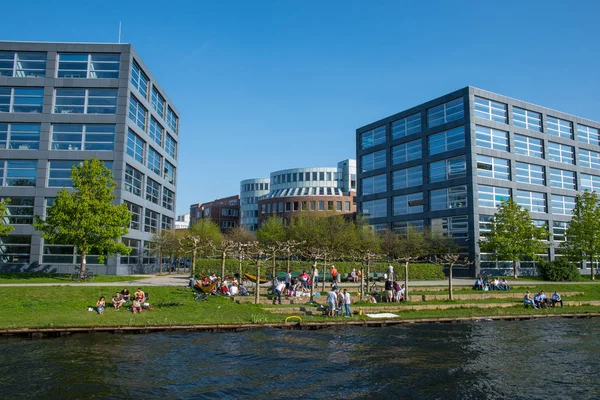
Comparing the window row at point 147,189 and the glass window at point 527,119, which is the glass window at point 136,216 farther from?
the glass window at point 527,119

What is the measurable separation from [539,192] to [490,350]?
57.0 metres

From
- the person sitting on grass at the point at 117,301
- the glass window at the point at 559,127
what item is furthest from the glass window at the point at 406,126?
the person sitting on grass at the point at 117,301

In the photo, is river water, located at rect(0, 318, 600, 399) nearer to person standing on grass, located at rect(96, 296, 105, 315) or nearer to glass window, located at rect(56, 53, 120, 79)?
person standing on grass, located at rect(96, 296, 105, 315)

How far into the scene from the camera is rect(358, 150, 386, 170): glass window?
265 feet

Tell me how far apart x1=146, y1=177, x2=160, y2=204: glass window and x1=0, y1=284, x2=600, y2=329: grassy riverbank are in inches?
1090

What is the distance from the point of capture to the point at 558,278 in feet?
172

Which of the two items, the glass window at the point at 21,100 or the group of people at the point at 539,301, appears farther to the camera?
the glass window at the point at 21,100

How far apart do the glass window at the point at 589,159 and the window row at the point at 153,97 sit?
209 feet

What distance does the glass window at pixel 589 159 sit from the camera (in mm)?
78556

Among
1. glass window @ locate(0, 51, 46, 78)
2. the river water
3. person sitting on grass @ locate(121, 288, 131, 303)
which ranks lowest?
the river water

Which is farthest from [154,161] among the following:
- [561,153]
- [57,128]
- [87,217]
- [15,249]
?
[561,153]

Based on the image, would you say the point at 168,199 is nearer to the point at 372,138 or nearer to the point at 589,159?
the point at 372,138

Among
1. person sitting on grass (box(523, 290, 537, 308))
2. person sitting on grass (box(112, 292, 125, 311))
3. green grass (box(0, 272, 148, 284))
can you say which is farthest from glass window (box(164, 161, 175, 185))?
person sitting on grass (box(523, 290, 537, 308))

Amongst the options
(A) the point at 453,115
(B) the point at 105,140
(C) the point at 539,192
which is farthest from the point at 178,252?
(C) the point at 539,192
